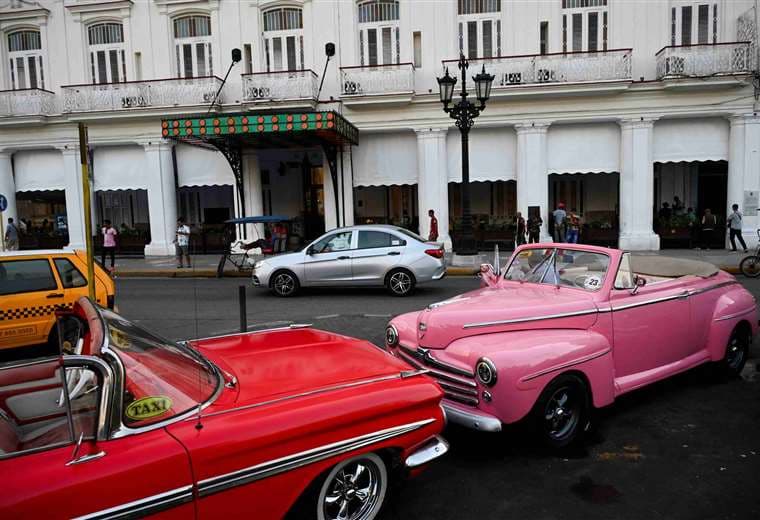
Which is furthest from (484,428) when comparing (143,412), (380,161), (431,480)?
(380,161)

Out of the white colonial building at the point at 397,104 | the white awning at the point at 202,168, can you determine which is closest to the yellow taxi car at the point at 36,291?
the white colonial building at the point at 397,104

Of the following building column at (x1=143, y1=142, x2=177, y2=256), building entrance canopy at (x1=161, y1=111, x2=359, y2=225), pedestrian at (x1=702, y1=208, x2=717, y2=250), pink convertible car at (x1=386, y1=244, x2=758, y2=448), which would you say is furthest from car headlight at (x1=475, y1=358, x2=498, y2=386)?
building column at (x1=143, y1=142, x2=177, y2=256)

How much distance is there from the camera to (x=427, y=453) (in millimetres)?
3295

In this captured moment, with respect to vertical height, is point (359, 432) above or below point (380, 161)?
below

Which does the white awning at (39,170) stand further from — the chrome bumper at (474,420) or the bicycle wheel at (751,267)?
the bicycle wheel at (751,267)

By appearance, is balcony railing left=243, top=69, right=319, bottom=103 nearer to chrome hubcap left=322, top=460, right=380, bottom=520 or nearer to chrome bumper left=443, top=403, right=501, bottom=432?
chrome bumper left=443, top=403, right=501, bottom=432

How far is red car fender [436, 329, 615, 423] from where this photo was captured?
12.8ft

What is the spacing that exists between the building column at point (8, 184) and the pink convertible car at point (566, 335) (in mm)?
24229

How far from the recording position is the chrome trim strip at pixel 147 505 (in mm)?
2236

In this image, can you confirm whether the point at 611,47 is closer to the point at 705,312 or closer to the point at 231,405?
the point at 705,312

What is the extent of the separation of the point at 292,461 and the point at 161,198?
69.3 ft

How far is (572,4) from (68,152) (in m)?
20.5

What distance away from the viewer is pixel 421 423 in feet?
10.7

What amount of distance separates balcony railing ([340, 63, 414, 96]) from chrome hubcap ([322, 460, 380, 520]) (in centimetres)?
1802
